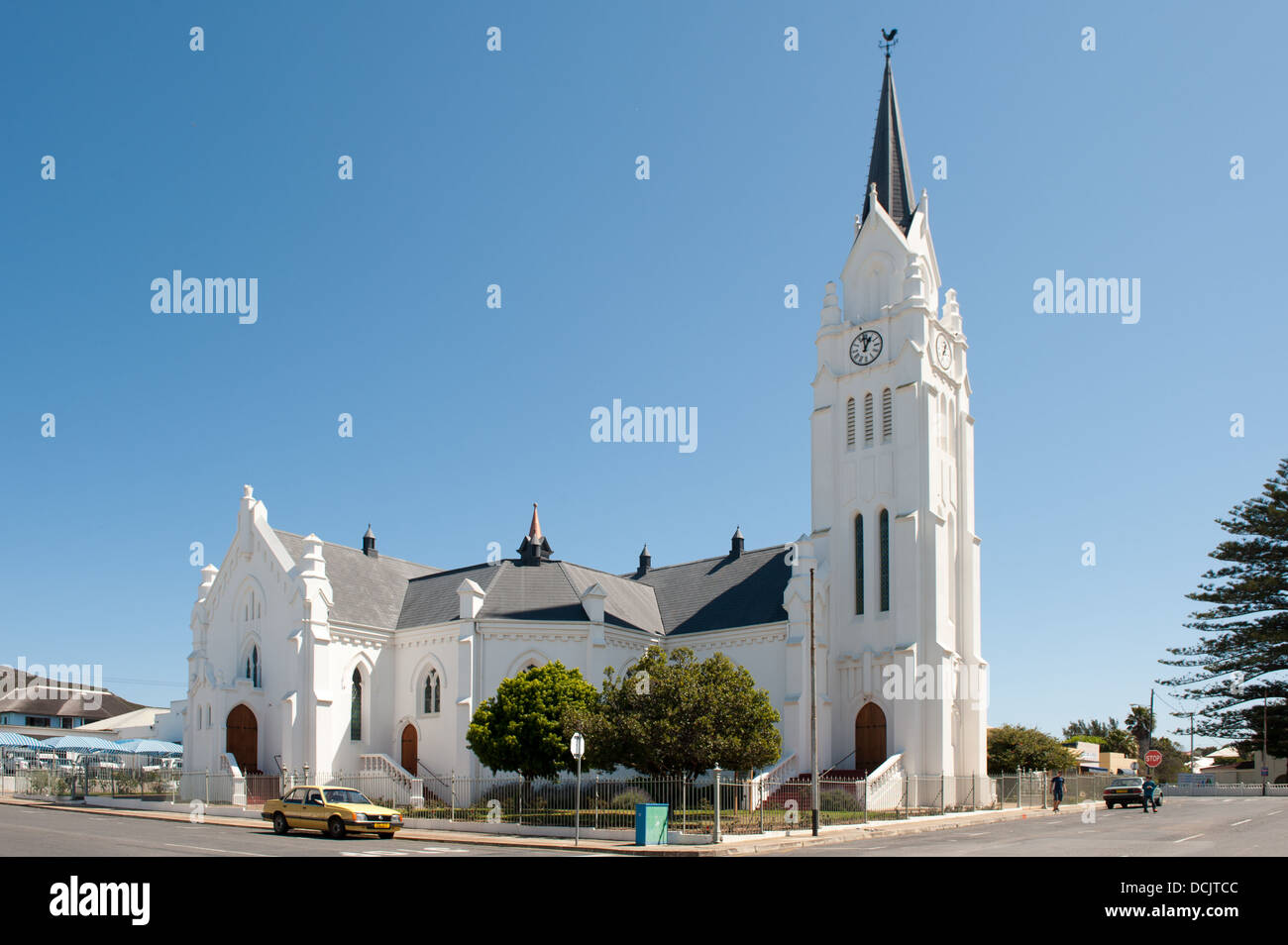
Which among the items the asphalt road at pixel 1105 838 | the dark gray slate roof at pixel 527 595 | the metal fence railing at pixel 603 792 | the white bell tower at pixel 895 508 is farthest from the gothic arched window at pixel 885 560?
the asphalt road at pixel 1105 838

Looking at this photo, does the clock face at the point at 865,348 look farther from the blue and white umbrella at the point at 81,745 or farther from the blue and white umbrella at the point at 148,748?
the blue and white umbrella at the point at 81,745

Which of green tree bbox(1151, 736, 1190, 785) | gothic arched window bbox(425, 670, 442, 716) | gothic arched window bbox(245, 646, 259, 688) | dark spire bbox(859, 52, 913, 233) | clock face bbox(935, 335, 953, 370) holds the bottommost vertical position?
green tree bbox(1151, 736, 1190, 785)

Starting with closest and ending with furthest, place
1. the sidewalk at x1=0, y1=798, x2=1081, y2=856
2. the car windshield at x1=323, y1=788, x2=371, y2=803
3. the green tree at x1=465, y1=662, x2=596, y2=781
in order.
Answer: the sidewalk at x1=0, y1=798, x2=1081, y2=856
the car windshield at x1=323, y1=788, x2=371, y2=803
the green tree at x1=465, y1=662, x2=596, y2=781

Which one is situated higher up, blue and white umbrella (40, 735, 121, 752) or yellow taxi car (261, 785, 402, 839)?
yellow taxi car (261, 785, 402, 839)

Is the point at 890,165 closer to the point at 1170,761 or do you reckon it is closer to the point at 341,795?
the point at 341,795

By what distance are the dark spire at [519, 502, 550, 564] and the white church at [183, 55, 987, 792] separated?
0.17 metres

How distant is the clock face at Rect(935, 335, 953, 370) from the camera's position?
48156 millimetres

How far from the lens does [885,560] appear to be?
150 ft

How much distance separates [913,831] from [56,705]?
76608 millimetres

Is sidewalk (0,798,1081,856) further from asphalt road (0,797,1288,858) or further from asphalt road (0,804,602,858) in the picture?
asphalt road (0,804,602,858)

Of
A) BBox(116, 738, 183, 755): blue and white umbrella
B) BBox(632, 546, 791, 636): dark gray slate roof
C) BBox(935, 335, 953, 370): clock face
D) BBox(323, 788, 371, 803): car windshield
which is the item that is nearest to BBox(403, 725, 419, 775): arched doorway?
BBox(632, 546, 791, 636): dark gray slate roof

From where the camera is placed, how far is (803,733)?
137ft
